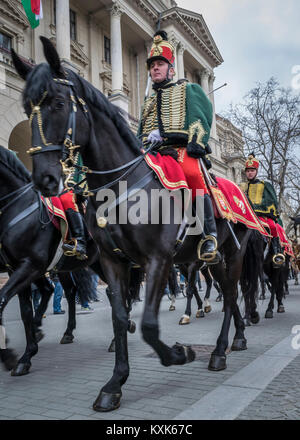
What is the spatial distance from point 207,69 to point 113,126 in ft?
141

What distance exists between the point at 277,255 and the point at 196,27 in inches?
1456

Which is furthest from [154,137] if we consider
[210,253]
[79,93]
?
[210,253]

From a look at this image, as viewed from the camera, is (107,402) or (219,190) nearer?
(107,402)

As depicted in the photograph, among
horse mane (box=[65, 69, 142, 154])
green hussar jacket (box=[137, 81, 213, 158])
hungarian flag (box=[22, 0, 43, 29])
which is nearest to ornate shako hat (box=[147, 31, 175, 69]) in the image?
green hussar jacket (box=[137, 81, 213, 158])

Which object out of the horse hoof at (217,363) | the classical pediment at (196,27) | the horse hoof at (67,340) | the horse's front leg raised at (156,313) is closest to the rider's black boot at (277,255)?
the horse hoof at (67,340)

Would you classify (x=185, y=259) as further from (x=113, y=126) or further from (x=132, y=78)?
(x=132, y=78)

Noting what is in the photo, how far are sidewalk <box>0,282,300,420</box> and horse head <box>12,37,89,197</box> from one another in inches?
74.0

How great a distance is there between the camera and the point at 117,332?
11.6 ft

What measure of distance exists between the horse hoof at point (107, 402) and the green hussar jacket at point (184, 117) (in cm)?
250

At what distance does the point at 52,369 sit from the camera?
4.91m

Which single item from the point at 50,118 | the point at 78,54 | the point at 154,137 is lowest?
the point at 50,118

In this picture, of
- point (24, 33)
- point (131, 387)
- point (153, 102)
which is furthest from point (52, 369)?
point (24, 33)

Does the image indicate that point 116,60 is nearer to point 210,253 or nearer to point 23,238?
point 23,238

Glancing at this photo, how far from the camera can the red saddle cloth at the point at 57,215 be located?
543cm
